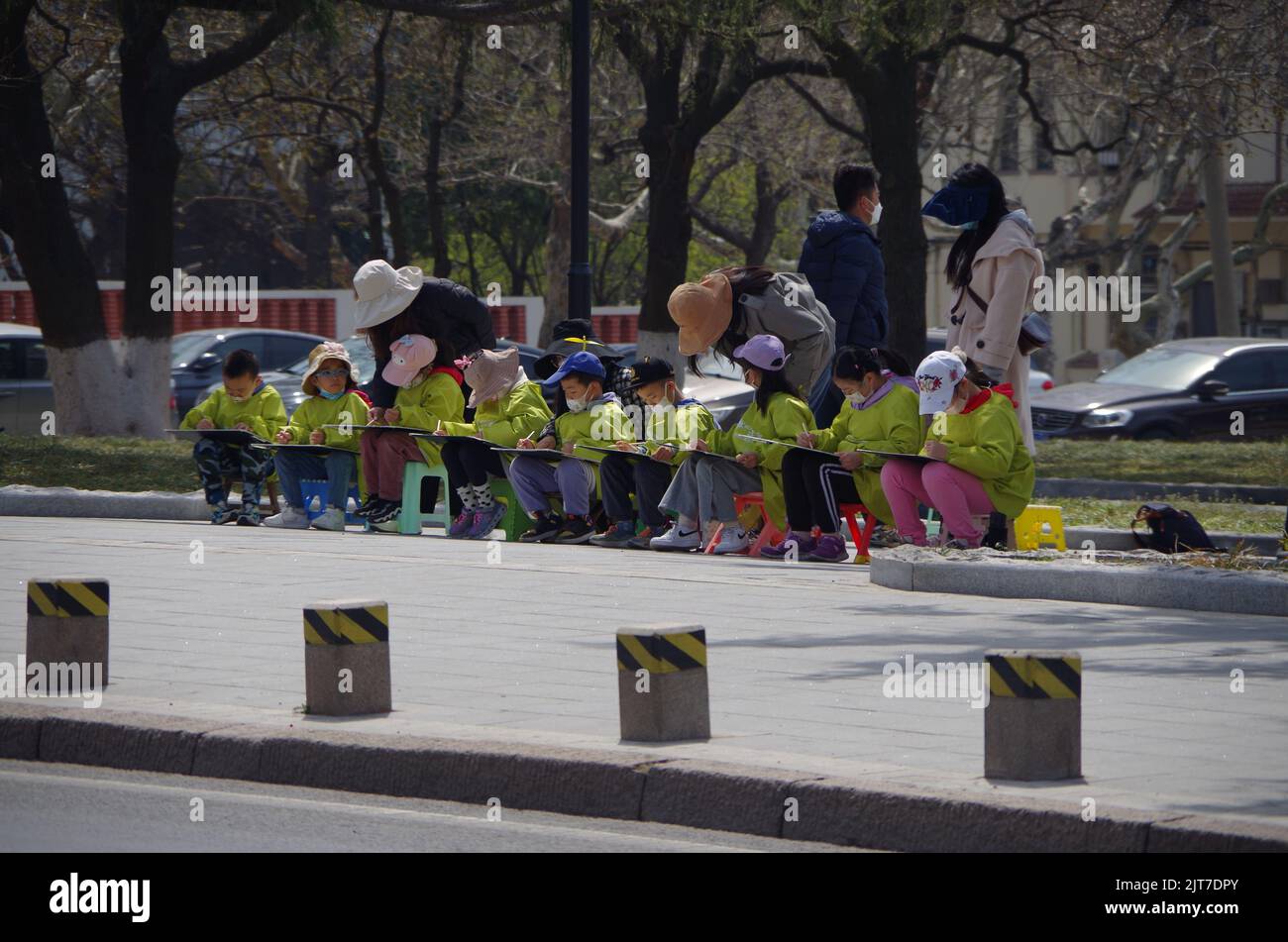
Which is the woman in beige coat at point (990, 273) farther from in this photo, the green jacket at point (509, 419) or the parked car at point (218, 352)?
the parked car at point (218, 352)

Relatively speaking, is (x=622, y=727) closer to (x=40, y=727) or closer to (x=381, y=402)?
(x=40, y=727)

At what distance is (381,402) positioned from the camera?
14.9 metres

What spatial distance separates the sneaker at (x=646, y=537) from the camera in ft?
45.6

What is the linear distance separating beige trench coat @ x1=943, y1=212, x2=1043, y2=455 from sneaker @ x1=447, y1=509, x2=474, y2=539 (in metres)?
3.66

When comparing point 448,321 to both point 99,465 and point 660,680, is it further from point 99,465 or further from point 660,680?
point 660,680

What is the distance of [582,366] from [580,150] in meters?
4.50

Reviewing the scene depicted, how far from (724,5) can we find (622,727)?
1443cm

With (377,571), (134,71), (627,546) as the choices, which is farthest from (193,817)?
(134,71)

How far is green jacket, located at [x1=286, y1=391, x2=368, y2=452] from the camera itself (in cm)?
1496

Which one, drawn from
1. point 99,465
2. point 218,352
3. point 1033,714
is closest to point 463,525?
point 99,465

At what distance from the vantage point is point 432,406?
48.0ft

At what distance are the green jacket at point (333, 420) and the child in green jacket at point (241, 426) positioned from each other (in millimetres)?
297

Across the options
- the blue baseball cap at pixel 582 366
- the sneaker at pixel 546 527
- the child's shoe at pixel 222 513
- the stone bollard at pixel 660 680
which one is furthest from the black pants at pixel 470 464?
the stone bollard at pixel 660 680

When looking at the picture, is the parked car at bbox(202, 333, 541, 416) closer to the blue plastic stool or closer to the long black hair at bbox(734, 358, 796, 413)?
the blue plastic stool
